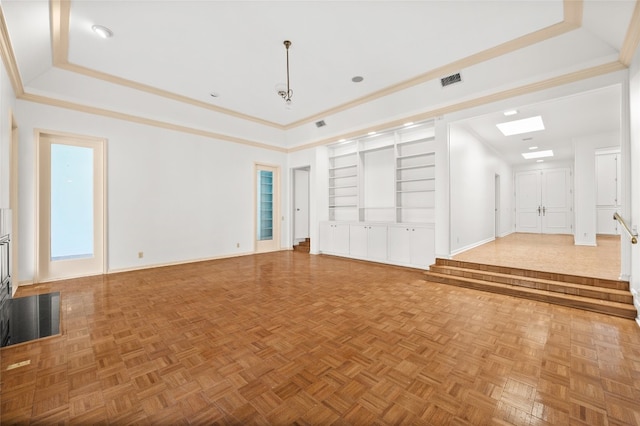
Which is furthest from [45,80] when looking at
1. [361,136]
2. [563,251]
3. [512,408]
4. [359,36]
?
[563,251]

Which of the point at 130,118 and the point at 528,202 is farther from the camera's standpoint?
the point at 528,202

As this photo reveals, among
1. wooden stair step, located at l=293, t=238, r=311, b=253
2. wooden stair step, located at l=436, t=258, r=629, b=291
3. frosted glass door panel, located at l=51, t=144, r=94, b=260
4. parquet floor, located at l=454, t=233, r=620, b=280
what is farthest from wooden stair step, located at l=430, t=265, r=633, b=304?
frosted glass door panel, located at l=51, t=144, r=94, b=260

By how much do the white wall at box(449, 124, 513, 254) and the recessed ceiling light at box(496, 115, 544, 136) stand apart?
62 cm

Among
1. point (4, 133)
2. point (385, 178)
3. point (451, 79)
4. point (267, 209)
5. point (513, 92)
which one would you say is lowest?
point (267, 209)

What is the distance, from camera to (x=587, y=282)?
136 inches

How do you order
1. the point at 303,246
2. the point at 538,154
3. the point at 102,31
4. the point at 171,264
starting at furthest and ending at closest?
the point at 538,154
the point at 303,246
the point at 171,264
the point at 102,31

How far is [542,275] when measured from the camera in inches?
149

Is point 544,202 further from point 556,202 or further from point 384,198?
point 384,198

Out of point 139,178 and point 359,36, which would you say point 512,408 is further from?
point 139,178

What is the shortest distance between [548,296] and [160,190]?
6579 millimetres

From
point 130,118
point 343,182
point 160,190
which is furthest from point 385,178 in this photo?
point 130,118

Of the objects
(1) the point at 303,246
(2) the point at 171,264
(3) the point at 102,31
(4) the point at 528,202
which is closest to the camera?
(3) the point at 102,31

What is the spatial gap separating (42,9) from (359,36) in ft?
11.2

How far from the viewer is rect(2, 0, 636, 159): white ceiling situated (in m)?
2.94
